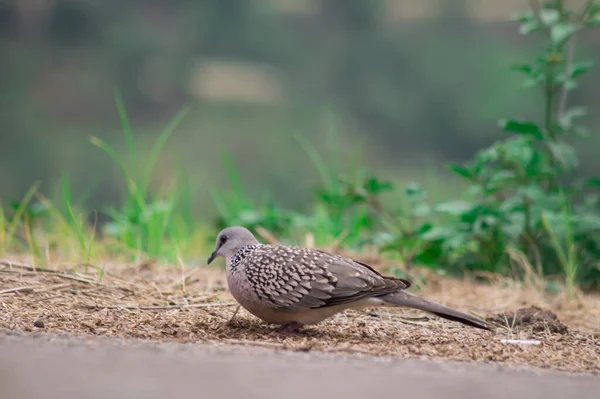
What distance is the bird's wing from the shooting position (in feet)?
10.1

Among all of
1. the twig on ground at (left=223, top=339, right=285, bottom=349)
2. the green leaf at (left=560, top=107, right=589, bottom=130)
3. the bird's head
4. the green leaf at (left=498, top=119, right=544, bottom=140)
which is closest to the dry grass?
the twig on ground at (left=223, top=339, right=285, bottom=349)

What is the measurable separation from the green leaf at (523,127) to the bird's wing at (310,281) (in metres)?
1.81

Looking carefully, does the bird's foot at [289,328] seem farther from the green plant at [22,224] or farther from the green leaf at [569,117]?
the green leaf at [569,117]

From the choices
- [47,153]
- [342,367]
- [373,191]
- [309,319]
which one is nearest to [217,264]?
[373,191]

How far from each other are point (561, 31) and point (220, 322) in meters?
2.80

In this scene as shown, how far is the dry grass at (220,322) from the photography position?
289 cm

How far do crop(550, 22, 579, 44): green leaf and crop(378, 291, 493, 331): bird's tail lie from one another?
2225mm

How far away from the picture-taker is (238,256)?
132 inches

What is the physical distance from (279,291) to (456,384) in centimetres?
109

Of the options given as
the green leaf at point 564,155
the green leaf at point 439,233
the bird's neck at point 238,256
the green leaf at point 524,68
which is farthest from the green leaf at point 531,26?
the bird's neck at point 238,256

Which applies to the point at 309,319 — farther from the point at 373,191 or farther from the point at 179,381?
the point at 373,191

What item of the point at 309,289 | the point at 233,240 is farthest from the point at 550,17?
the point at 309,289

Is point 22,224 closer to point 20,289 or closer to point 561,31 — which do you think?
point 20,289

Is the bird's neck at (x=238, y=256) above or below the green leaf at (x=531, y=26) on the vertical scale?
below
